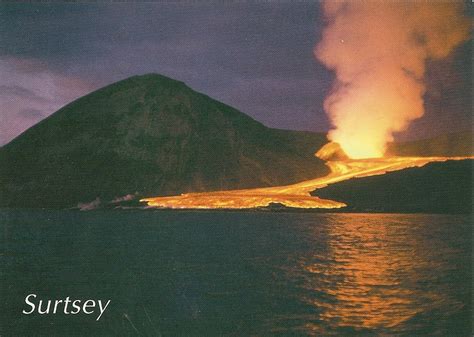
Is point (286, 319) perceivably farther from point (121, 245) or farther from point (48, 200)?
point (48, 200)

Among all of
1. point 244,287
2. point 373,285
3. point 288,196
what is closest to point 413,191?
point 288,196

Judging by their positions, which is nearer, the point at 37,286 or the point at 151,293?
the point at 151,293

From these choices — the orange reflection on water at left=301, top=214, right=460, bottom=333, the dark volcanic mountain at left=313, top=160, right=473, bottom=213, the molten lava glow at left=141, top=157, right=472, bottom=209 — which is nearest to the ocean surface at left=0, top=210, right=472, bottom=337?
the orange reflection on water at left=301, top=214, right=460, bottom=333

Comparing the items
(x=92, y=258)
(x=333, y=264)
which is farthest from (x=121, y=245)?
(x=333, y=264)

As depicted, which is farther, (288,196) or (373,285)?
(288,196)

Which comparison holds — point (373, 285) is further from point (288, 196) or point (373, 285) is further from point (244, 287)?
point (288, 196)

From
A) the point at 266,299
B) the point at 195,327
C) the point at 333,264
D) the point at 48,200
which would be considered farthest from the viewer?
the point at 48,200

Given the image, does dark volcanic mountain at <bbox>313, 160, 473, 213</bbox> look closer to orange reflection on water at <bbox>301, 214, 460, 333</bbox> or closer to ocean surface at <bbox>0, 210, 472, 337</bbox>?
ocean surface at <bbox>0, 210, 472, 337</bbox>
